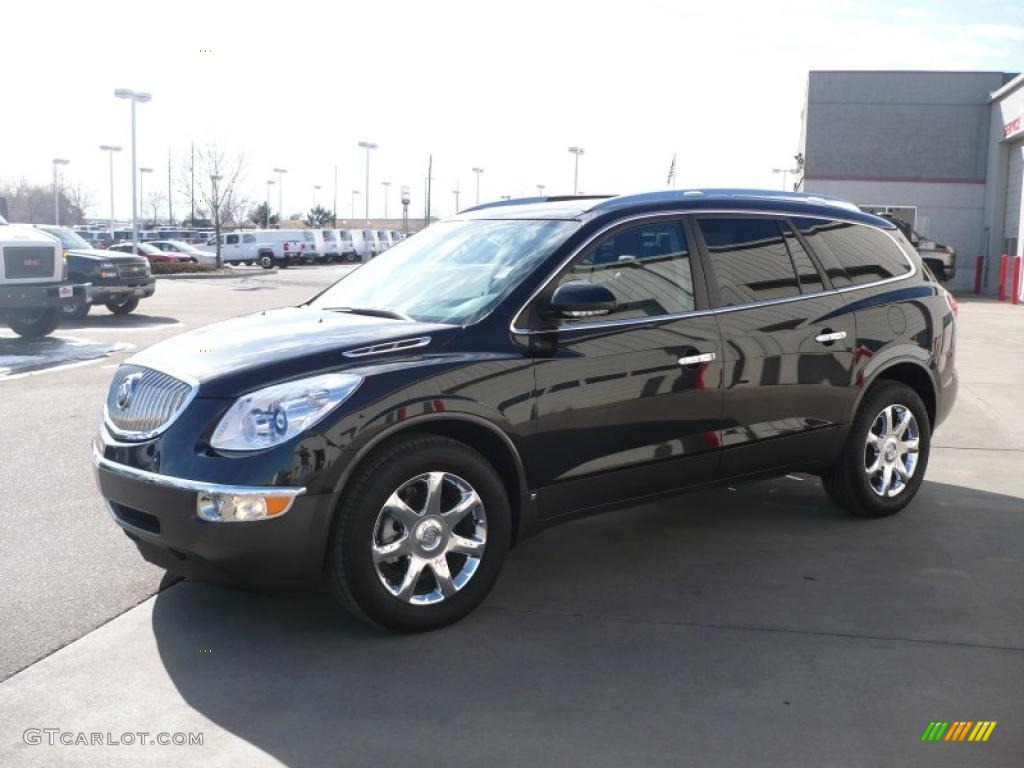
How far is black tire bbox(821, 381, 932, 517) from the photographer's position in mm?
6273

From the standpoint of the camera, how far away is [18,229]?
17266 millimetres

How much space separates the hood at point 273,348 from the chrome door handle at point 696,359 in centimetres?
118

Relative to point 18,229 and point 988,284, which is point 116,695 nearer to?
point 18,229

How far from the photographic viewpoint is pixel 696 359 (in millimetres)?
5418

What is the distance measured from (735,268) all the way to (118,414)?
9.83ft

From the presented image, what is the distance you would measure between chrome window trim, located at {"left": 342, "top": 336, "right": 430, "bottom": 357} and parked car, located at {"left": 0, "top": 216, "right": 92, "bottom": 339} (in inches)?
533

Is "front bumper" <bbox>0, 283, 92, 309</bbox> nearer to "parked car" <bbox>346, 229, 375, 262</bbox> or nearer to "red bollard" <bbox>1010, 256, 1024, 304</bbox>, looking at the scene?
"red bollard" <bbox>1010, 256, 1024, 304</bbox>

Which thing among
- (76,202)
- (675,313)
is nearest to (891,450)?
(675,313)

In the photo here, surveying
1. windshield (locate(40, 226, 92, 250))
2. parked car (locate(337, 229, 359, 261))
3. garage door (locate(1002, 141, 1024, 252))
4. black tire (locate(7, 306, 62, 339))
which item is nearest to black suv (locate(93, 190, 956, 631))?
black tire (locate(7, 306, 62, 339))

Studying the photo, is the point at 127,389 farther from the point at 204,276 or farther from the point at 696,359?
the point at 204,276

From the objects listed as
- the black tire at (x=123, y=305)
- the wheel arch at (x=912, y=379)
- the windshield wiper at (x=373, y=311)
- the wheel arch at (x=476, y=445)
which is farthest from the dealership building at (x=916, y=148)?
the wheel arch at (x=476, y=445)

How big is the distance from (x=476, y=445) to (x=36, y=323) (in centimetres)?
1439

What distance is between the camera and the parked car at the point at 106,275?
21000 mm

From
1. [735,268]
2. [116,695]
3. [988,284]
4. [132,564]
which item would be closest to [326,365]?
[116,695]
